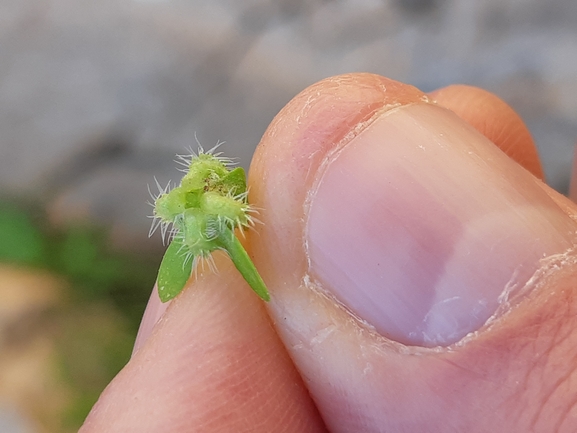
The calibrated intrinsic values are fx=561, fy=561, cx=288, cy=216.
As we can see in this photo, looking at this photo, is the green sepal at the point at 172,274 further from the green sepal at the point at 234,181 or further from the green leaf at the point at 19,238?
the green leaf at the point at 19,238

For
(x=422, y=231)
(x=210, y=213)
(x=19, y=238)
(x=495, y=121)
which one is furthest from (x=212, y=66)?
(x=422, y=231)

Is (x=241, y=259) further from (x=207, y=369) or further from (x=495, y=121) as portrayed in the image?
(x=495, y=121)

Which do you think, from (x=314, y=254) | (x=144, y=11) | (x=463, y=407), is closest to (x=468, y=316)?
(x=463, y=407)

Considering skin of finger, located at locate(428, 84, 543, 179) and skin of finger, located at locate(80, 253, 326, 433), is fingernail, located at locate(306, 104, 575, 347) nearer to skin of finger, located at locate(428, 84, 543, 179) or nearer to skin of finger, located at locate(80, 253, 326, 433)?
skin of finger, located at locate(80, 253, 326, 433)

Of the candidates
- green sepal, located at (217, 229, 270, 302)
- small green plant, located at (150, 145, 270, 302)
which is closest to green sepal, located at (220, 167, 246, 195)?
small green plant, located at (150, 145, 270, 302)

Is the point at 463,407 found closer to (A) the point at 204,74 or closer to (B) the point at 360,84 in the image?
(B) the point at 360,84

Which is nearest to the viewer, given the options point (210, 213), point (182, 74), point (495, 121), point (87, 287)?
point (210, 213)
